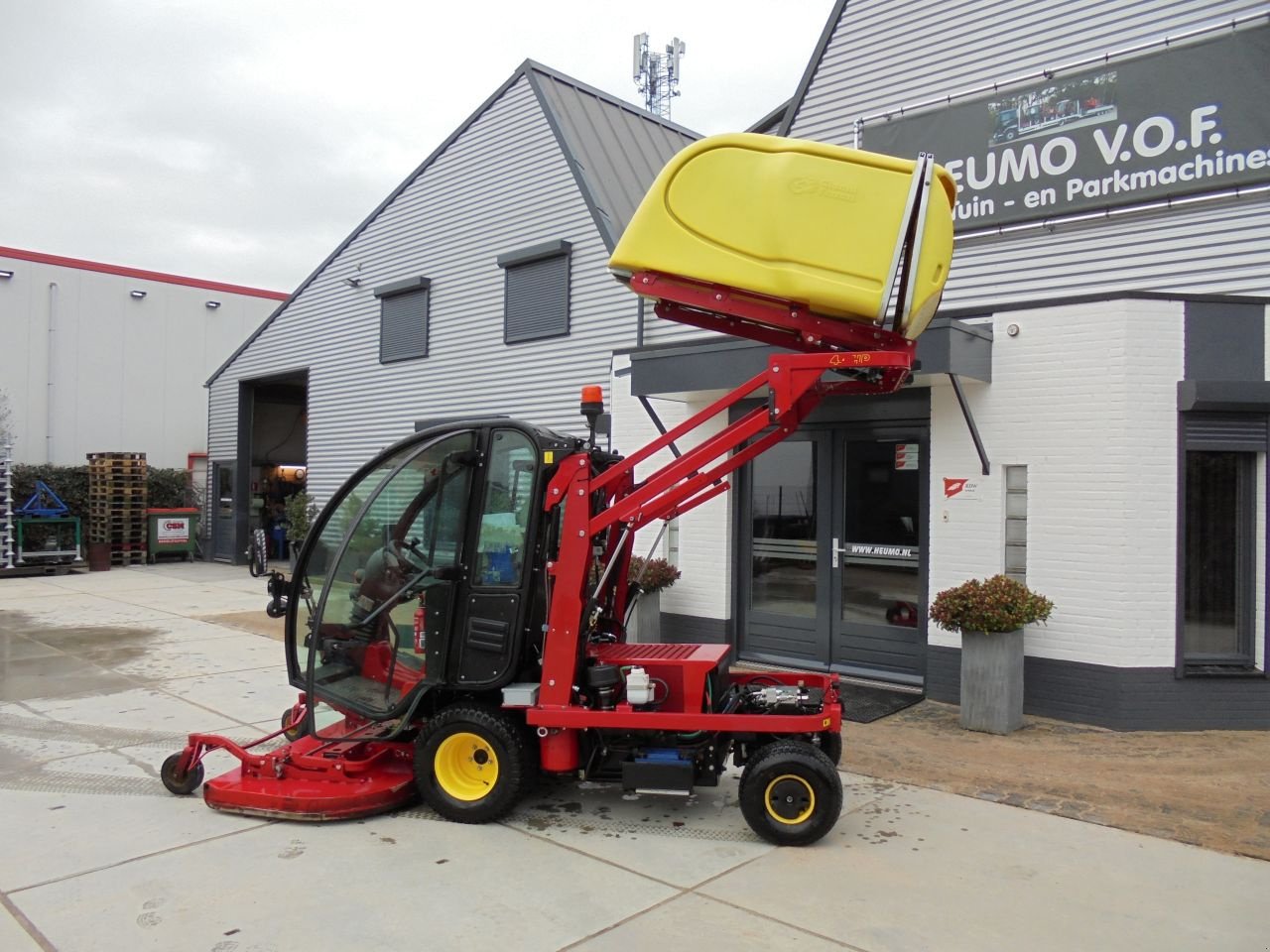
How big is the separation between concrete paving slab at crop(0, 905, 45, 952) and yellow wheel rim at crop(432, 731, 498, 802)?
180 cm

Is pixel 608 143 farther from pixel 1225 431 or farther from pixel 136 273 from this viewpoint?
pixel 136 273

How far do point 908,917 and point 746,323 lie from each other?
287cm

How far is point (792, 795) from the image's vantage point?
4.47 metres

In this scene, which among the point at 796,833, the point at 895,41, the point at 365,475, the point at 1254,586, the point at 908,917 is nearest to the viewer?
the point at 908,917

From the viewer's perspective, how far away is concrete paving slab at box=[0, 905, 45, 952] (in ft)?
11.4

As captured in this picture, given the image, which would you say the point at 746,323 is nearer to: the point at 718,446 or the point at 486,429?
the point at 718,446

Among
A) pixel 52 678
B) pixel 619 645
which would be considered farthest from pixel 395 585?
pixel 52 678

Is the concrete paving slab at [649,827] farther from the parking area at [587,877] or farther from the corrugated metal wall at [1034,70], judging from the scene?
the corrugated metal wall at [1034,70]

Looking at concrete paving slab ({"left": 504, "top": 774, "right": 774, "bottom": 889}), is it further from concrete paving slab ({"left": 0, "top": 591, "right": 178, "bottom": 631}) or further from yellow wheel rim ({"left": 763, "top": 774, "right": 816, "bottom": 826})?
concrete paving slab ({"left": 0, "top": 591, "right": 178, "bottom": 631})

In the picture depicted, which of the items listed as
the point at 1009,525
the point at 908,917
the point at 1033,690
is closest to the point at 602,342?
the point at 1009,525

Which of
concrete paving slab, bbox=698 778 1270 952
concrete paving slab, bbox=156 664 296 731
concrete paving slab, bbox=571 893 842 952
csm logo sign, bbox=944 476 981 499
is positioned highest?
csm logo sign, bbox=944 476 981 499

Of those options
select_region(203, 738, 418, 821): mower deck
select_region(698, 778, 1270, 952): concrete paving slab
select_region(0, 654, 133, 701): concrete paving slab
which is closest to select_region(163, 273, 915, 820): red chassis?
select_region(203, 738, 418, 821): mower deck

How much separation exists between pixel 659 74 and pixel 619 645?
70.2 ft

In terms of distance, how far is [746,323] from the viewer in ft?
16.2
